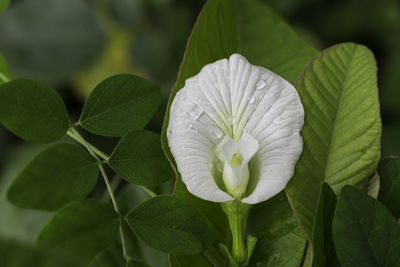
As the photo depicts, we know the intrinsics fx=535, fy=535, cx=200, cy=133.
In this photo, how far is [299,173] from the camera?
0.28 meters

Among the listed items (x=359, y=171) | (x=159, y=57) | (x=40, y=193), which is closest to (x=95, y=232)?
(x=40, y=193)

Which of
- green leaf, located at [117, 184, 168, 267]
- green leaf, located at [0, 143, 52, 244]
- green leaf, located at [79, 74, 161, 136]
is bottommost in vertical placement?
green leaf, located at [0, 143, 52, 244]

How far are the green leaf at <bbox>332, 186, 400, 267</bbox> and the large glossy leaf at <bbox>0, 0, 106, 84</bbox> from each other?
0.71 meters

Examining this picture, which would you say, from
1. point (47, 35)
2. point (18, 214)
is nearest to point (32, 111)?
point (18, 214)

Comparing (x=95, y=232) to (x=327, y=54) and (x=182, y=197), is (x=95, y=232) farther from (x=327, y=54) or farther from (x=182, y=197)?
(x=327, y=54)

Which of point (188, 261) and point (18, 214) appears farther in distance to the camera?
point (18, 214)

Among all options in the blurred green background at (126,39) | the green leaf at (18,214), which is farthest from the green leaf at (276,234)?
the blurred green background at (126,39)

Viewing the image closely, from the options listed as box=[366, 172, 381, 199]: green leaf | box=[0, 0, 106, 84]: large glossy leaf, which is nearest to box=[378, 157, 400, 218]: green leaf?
box=[366, 172, 381, 199]: green leaf

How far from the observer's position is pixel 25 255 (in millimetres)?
187

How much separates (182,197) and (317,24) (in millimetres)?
838

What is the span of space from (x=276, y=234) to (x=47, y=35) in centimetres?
70

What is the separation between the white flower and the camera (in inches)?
10.2

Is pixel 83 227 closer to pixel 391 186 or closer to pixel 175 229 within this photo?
pixel 175 229

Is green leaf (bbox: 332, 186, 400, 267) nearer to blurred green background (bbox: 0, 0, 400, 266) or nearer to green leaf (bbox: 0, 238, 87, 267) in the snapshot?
green leaf (bbox: 0, 238, 87, 267)
